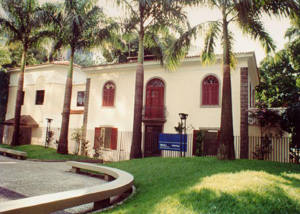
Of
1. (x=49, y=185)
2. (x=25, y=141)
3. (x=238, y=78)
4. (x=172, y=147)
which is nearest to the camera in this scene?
(x=49, y=185)

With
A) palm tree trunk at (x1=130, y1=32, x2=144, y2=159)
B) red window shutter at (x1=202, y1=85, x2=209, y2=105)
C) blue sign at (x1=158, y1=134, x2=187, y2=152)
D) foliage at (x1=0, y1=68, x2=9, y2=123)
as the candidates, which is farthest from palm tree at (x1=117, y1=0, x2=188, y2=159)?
foliage at (x1=0, y1=68, x2=9, y2=123)

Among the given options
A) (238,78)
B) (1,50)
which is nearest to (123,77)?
(238,78)

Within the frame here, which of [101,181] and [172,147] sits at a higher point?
[172,147]

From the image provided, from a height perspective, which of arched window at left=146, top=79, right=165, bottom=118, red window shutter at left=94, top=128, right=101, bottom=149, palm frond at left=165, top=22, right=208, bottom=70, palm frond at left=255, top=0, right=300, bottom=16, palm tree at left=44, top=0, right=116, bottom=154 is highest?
palm tree at left=44, top=0, right=116, bottom=154

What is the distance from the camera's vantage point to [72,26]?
1461 cm

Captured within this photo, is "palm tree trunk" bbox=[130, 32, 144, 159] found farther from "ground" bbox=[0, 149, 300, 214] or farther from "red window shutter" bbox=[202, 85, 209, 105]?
"ground" bbox=[0, 149, 300, 214]

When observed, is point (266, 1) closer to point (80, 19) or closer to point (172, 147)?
point (172, 147)

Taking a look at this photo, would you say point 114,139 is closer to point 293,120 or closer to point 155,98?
point 155,98

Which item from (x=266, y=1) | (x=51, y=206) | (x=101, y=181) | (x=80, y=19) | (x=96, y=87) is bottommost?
(x=101, y=181)

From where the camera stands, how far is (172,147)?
490 inches

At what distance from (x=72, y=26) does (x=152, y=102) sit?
680 centimetres

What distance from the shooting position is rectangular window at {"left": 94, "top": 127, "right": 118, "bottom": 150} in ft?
54.5

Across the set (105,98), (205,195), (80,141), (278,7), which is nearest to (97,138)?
(80,141)

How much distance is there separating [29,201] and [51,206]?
0.33 meters
